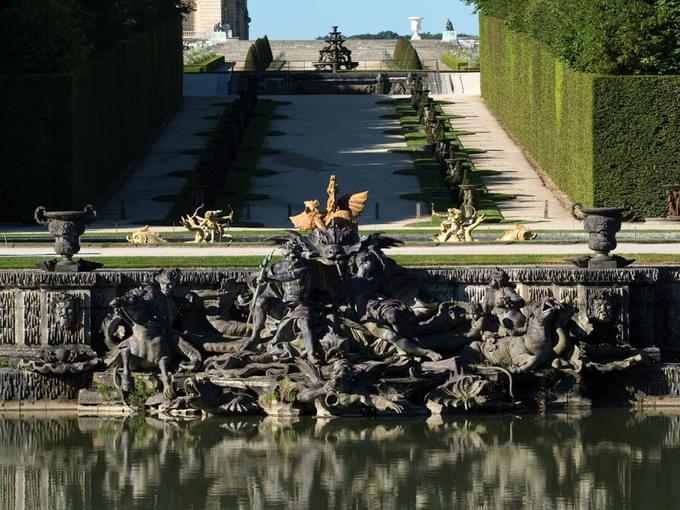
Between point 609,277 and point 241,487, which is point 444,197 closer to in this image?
point 609,277

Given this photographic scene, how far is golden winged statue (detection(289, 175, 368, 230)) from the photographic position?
94.5 ft

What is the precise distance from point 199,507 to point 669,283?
7997 mm

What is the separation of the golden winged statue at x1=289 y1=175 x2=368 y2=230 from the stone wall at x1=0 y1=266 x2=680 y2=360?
230cm

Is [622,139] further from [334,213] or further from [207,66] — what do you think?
[207,66]

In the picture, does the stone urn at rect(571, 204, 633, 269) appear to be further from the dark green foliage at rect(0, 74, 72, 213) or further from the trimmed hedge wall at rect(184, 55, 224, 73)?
the trimmed hedge wall at rect(184, 55, 224, 73)

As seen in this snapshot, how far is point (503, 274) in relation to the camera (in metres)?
26.3

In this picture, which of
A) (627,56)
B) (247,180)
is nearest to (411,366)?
(627,56)

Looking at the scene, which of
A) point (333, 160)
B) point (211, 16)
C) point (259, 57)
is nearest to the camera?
point (333, 160)

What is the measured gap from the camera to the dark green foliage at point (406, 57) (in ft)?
268

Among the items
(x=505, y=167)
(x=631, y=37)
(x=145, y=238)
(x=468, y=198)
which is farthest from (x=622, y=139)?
(x=145, y=238)

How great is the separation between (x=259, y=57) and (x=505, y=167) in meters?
33.6

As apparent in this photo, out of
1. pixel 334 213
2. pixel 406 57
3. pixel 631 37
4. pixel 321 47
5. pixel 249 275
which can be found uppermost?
pixel 321 47

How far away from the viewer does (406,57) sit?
84125 mm

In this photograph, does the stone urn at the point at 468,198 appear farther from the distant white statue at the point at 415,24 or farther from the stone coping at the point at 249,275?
the distant white statue at the point at 415,24
